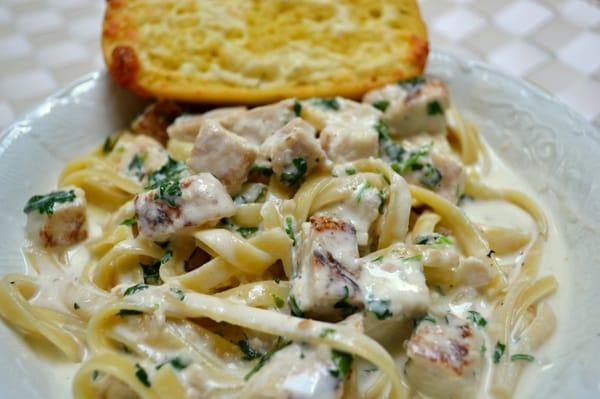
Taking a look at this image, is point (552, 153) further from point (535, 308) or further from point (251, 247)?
point (251, 247)

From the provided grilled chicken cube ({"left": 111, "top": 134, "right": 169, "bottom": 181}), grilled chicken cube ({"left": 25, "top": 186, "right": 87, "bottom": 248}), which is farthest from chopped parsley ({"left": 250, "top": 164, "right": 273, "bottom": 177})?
grilled chicken cube ({"left": 25, "top": 186, "right": 87, "bottom": 248})

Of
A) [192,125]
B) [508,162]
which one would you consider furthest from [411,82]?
[192,125]

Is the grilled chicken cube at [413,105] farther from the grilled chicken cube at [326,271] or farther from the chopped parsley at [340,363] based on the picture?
the chopped parsley at [340,363]

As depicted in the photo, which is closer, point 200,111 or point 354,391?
point 354,391

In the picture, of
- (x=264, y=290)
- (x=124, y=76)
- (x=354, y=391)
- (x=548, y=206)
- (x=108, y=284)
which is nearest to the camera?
(x=354, y=391)

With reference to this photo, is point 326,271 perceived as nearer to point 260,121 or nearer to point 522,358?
point 522,358

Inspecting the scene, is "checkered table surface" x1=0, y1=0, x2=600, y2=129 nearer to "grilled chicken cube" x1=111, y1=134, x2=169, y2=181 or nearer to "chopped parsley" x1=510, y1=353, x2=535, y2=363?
"grilled chicken cube" x1=111, y1=134, x2=169, y2=181

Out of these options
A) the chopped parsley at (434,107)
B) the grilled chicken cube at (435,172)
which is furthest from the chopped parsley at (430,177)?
the chopped parsley at (434,107)

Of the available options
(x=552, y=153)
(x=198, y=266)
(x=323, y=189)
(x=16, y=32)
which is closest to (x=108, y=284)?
(x=198, y=266)
